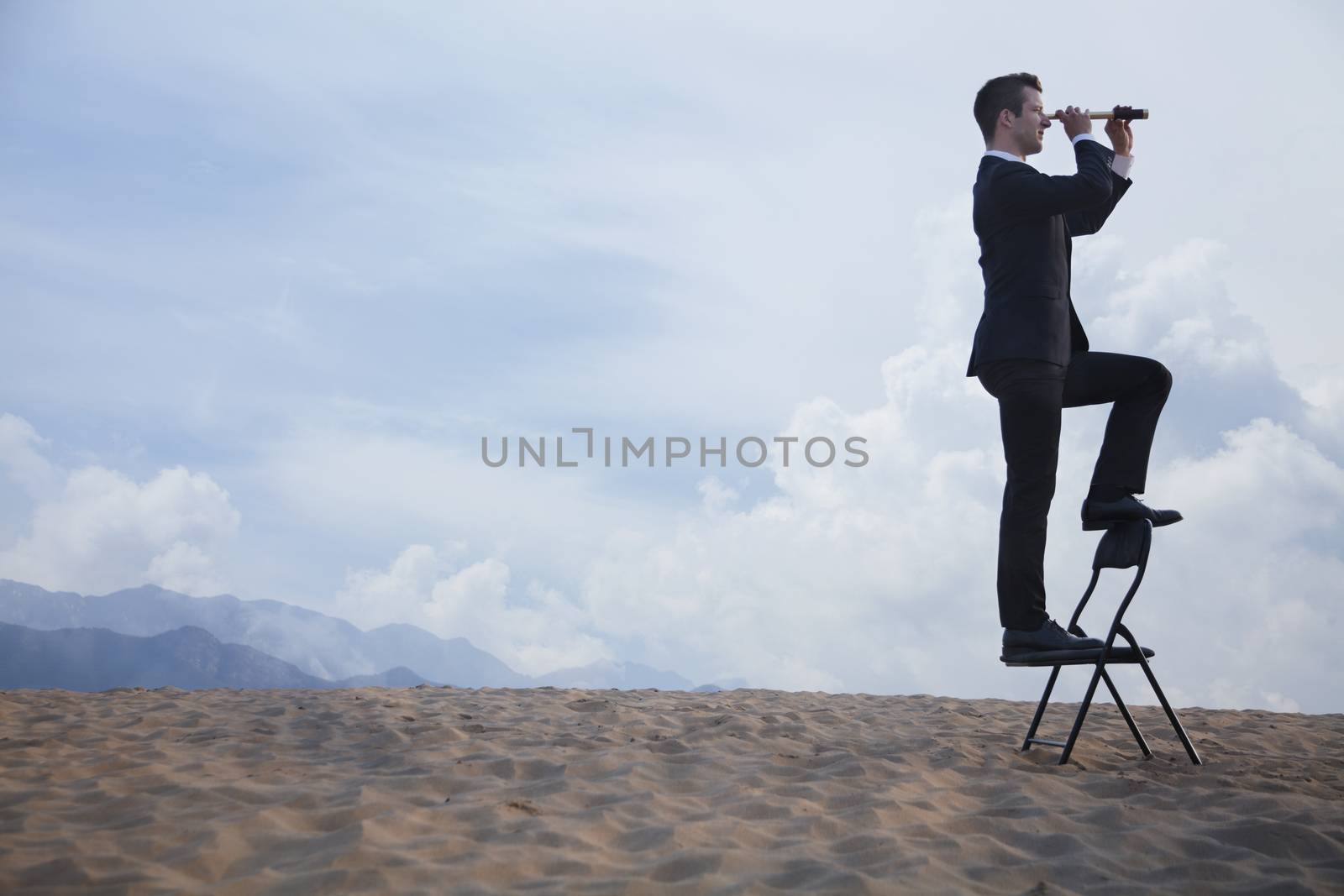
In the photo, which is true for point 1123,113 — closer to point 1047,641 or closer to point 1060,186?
point 1060,186

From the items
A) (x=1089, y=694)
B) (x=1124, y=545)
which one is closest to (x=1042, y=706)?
(x=1089, y=694)

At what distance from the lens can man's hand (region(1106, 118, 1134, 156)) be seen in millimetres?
4203

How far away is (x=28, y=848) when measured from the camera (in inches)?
114

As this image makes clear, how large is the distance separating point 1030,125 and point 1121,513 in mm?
1724

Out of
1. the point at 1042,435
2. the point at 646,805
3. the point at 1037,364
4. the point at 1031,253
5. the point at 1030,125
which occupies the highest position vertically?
the point at 1030,125

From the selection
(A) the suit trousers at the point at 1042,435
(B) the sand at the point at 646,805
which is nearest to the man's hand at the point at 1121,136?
(A) the suit trousers at the point at 1042,435

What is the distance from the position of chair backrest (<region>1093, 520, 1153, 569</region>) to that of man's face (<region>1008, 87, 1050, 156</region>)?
169 cm

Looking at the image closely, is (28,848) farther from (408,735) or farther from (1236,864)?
Answer: (1236,864)

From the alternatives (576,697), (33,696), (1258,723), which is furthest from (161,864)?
(1258,723)

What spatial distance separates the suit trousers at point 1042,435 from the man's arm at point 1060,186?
2.10 feet

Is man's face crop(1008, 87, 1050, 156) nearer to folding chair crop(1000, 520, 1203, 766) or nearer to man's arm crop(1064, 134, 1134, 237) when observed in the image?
man's arm crop(1064, 134, 1134, 237)

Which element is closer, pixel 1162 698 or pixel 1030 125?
pixel 1162 698

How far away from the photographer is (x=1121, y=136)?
4.21 meters

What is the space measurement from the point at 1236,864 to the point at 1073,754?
5.02 ft
